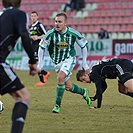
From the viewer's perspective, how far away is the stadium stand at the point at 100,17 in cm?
2789

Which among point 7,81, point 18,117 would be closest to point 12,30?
point 7,81

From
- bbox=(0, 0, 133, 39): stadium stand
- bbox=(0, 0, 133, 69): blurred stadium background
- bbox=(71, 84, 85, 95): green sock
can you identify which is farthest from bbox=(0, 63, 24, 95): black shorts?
bbox=(0, 0, 133, 39): stadium stand

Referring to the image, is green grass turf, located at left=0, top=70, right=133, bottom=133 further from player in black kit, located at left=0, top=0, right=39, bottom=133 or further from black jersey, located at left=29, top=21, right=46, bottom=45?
black jersey, located at left=29, top=21, right=46, bottom=45

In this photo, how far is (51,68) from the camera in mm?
24000

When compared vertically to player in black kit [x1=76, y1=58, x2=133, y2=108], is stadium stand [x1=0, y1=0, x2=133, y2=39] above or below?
above

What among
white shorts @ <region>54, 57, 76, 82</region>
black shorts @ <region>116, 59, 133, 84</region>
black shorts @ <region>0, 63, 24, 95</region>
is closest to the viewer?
black shorts @ <region>0, 63, 24, 95</region>

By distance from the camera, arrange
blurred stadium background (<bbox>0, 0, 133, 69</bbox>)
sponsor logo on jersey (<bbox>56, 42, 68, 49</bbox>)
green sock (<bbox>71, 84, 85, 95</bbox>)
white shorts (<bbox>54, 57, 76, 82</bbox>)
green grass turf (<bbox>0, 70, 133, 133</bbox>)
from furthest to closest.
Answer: blurred stadium background (<bbox>0, 0, 133, 69</bbox>) < green sock (<bbox>71, 84, 85, 95</bbox>) < sponsor logo on jersey (<bbox>56, 42, 68, 49</bbox>) < white shorts (<bbox>54, 57, 76, 82</bbox>) < green grass turf (<bbox>0, 70, 133, 133</bbox>)

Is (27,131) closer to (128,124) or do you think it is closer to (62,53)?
(128,124)

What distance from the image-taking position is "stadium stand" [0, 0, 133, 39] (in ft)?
91.5

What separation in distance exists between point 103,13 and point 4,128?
21.5m

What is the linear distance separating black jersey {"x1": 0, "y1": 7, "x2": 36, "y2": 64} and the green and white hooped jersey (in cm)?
387

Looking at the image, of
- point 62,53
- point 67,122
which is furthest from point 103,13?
point 67,122

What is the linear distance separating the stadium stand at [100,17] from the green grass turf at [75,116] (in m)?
14.4

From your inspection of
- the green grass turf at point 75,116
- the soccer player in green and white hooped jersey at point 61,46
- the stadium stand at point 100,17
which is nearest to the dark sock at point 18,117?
the green grass turf at point 75,116
